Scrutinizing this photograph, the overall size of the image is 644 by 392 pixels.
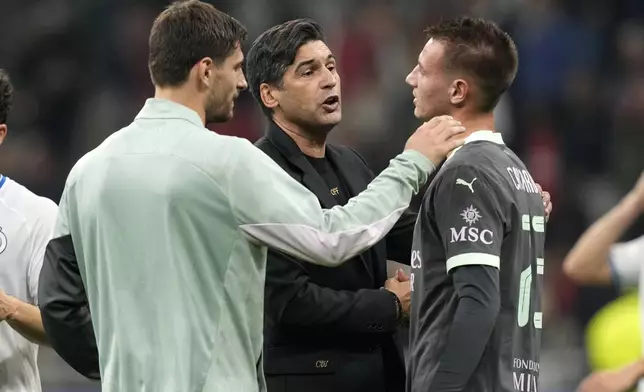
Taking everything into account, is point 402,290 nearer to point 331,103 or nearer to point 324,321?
point 324,321

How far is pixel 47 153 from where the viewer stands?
1159cm

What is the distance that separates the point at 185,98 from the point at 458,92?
3.18ft

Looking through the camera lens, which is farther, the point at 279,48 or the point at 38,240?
the point at 279,48

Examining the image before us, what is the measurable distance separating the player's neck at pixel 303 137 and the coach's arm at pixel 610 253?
110 cm

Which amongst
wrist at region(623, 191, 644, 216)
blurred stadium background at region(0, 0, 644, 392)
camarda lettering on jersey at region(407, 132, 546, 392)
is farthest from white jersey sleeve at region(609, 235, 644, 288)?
blurred stadium background at region(0, 0, 644, 392)

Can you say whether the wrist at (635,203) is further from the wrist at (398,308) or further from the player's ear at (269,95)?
the player's ear at (269,95)

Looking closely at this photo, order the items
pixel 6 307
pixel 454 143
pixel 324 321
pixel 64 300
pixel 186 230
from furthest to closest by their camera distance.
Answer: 1. pixel 324 321
2. pixel 6 307
3. pixel 454 143
4. pixel 64 300
5. pixel 186 230

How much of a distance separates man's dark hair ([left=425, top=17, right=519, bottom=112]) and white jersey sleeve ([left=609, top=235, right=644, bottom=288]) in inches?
27.4

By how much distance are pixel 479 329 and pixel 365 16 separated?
8237mm

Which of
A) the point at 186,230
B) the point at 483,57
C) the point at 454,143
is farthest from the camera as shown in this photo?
the point at 483,57

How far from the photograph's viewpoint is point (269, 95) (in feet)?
17.0

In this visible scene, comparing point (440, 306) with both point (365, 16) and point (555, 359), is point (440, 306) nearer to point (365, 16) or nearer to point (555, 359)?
point (555, 359)

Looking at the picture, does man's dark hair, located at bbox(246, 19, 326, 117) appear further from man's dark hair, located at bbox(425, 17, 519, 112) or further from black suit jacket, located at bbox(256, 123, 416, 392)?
man's dark hair, located at bbox(425, 17, 519, 112)

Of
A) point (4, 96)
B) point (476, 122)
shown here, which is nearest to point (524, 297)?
point (476, 122)
